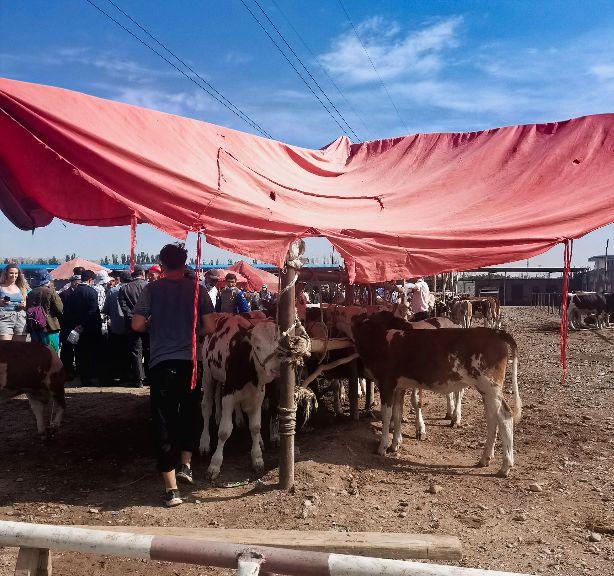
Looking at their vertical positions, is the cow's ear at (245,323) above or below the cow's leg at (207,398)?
above

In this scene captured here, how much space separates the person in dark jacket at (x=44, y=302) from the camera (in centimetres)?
880

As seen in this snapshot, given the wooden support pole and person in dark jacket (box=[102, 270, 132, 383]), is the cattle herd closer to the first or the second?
the wooden support pole

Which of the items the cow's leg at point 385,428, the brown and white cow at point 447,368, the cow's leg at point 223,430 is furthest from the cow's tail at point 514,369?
the cow's leg at point 223,430

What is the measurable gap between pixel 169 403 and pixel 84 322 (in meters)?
5.60

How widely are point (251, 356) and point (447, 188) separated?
2998 millimetres

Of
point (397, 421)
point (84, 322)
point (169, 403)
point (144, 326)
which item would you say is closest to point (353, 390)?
point (397, 421)

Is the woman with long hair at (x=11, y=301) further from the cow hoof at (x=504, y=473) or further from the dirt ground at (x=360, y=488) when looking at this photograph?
the cow hoof at (x=504, y=473)

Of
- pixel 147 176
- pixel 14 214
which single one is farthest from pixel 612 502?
pixel 14 214

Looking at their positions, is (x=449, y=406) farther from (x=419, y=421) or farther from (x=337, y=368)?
(x=337, y=368)

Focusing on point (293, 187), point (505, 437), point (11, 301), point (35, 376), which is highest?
point (293, 187)

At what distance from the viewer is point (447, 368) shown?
6.21 metres

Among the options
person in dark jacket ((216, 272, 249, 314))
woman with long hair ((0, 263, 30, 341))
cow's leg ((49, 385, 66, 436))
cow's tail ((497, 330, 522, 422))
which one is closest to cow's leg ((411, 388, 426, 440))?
cow's tail ((497, 330, 522, 422))

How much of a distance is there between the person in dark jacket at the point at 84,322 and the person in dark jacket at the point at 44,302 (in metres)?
0.83

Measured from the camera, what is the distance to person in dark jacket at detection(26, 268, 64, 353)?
8.80m
